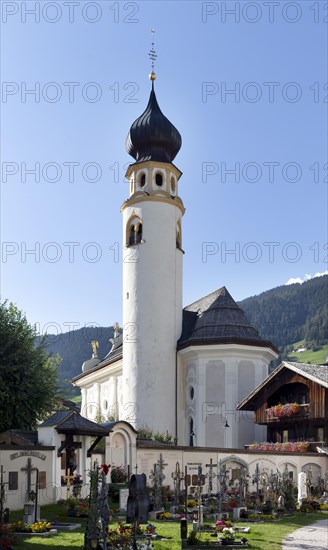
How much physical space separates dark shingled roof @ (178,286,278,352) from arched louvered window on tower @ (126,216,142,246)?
19.0ft

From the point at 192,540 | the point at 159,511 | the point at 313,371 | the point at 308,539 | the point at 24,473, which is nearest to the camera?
the point at 192,540

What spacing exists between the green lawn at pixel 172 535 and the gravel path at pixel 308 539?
241 millimetres

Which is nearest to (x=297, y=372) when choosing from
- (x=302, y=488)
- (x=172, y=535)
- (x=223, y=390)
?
(x=223, y=390)

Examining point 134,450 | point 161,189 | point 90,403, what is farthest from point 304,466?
Answer: point 90,403

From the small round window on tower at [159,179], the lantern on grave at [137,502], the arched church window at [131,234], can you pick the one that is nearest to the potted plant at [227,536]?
the lantern on grave at [137,502]

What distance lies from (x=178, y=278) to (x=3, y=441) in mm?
22969

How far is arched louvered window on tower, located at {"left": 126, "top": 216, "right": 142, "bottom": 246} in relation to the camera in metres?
51.2

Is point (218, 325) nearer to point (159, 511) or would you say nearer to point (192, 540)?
point (159, 511)

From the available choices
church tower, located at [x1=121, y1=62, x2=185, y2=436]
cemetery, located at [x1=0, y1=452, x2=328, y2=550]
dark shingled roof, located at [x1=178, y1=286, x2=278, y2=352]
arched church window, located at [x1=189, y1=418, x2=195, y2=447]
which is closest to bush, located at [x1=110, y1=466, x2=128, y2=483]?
cemetery, located at [x1=0, y1=452, x2=328, y2=550]

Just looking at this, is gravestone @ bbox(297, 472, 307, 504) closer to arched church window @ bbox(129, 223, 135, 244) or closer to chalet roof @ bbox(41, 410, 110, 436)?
chalet roof @ bbox(41, 410, 110, 436)

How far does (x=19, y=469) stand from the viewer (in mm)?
27984

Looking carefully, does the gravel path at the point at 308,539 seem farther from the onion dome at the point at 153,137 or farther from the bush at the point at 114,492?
the onion dome at the point at 153,137

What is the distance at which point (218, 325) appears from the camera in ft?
160

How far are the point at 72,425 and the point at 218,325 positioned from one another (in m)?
19.8
